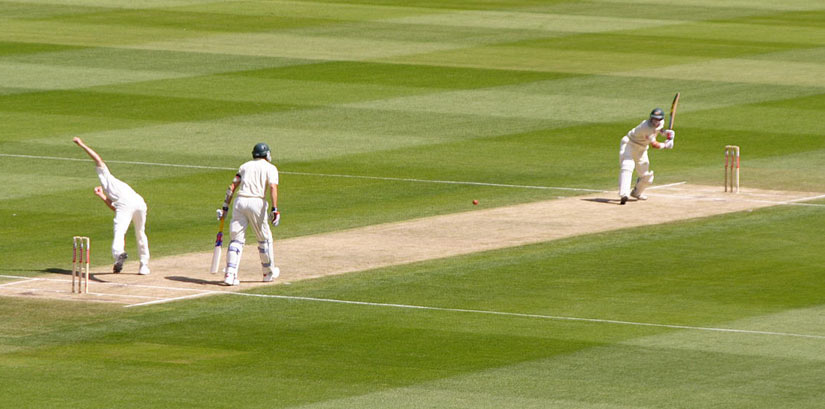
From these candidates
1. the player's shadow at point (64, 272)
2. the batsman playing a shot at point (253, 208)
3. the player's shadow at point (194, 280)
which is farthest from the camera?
the player's shadow at point (64, 272)

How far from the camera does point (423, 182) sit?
30359 millimetres

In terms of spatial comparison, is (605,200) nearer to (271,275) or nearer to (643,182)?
(643,182)

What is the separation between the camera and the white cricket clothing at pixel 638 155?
28203 mm

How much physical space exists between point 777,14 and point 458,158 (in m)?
27.4

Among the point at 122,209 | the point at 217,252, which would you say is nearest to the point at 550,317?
the point at 217,252

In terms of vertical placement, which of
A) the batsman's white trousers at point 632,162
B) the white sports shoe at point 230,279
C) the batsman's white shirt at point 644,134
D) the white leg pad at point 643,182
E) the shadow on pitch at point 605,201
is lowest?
the white sports shoe at point 230,279

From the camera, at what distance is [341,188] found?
29797 millimetres

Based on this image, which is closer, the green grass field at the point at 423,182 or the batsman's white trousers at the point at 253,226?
the green grass field at the point at 423,182

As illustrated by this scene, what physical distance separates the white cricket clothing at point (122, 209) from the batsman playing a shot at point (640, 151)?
28.2 feet

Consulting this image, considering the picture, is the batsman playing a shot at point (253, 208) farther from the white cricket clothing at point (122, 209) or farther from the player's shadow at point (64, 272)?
the player's shadow at point (64, 272)

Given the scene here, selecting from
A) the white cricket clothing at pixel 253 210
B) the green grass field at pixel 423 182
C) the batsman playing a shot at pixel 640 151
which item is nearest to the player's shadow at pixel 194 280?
the white cricket clothing at pixel 253 210

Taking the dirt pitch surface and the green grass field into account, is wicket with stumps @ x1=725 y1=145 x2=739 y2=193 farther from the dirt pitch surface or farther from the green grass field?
the green grass field

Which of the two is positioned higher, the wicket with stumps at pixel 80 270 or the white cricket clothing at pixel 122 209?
the white cricket clothing at pixel 122 209

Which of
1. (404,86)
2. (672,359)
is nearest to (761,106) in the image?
(404,86)
